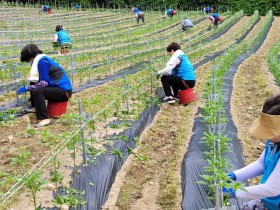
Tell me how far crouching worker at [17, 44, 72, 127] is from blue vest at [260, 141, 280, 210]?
351 cm

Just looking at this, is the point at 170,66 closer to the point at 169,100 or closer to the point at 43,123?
the point at 169,100

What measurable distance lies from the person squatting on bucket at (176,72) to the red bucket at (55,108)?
1898 mm

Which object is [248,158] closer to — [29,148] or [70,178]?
[70,178]

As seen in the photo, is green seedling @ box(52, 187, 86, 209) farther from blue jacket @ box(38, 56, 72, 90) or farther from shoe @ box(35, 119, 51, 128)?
blue jacket @ box(38, 56, 72, 90)

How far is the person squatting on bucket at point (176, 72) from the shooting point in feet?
21.2

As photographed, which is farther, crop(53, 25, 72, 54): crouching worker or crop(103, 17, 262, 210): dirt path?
crop(53, 25, 72, 54): crouching worker

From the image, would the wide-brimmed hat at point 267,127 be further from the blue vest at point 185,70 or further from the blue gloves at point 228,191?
the blue vest at point 185,70

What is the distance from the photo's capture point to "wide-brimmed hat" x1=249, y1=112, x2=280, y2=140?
2.05 metres

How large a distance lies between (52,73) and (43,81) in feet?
0.58

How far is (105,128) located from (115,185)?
141cm

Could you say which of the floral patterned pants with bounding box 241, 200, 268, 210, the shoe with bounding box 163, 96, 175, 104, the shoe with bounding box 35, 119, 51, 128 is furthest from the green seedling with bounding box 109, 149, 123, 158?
the shoe with bounding box 163, 96, 175, 104

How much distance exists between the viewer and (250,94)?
7.85 m

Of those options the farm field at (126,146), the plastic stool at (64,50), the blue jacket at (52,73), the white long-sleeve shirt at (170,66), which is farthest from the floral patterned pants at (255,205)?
the plastic stool at (64,50)

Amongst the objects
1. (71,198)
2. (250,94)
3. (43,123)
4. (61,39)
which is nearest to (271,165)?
(71,198)
